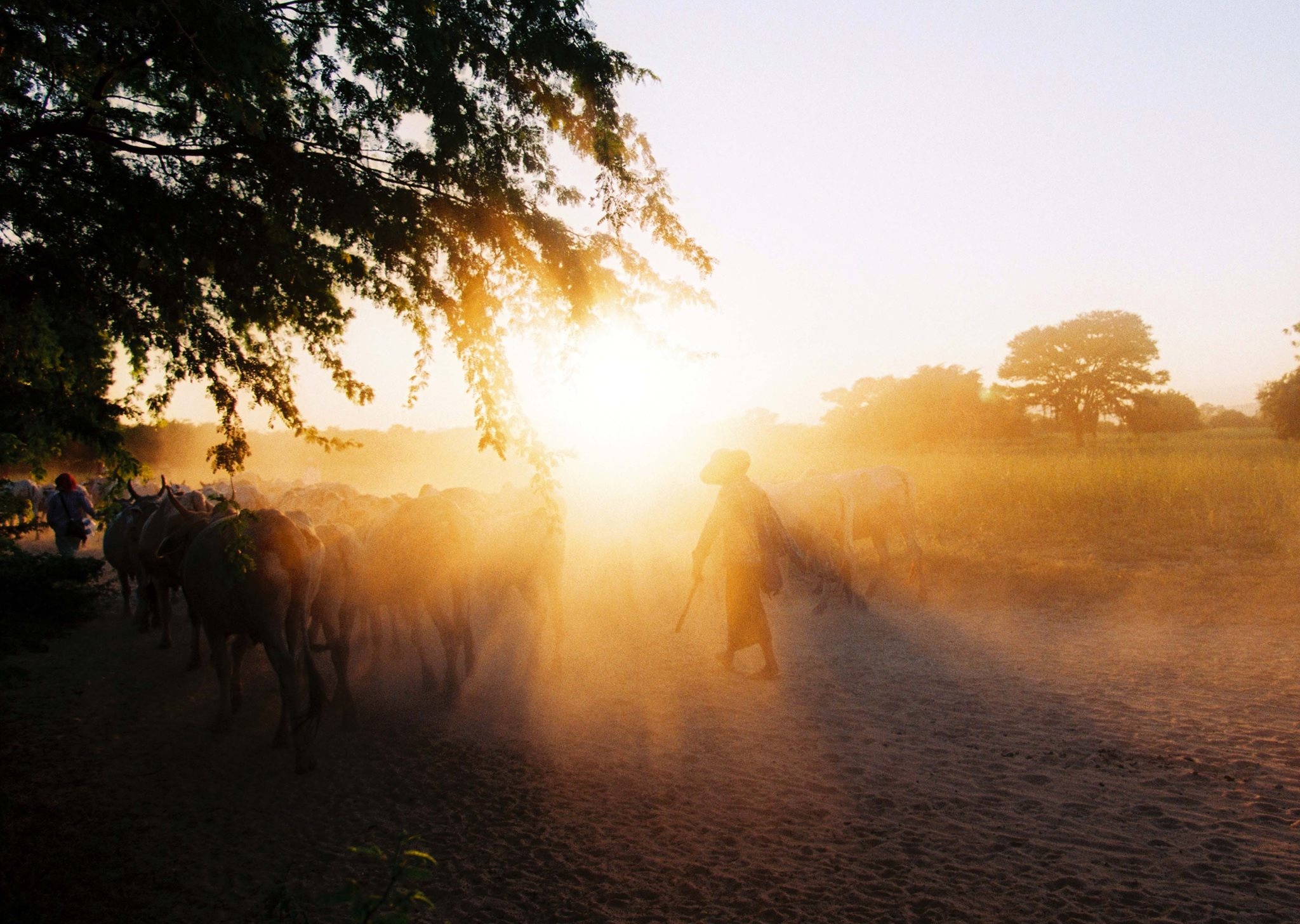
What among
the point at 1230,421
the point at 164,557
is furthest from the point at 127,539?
the point at 1230,421

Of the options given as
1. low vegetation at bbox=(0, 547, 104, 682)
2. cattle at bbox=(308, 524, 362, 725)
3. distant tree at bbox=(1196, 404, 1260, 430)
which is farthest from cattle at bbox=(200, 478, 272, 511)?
distant tree at bbox=(1196, 404, 1260, 430)

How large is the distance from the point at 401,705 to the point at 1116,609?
29.1ft

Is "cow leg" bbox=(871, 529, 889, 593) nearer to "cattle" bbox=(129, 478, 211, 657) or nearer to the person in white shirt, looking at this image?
"cattle" bbox=(129, 478, 211, 657)

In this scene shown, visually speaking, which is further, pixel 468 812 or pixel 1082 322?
pixel 1082 322

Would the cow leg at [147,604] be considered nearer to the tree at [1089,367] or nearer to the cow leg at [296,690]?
the cow leg at [296,690]

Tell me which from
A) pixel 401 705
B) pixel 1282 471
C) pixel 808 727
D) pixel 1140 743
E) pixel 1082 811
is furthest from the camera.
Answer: pixel 1282 471

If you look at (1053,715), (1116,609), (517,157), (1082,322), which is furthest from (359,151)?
(1082,322)

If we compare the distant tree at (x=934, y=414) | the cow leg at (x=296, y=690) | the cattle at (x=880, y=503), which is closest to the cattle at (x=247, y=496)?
the cow leg at (x=296, y=690)

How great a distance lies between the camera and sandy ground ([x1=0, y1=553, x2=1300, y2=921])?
3.89 metres

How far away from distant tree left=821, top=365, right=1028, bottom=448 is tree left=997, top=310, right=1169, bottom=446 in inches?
71.9

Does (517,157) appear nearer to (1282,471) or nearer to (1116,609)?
(1116,609)

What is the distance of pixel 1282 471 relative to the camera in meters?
16.6

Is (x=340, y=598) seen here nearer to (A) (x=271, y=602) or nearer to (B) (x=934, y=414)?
(A) (x=271, y=602)

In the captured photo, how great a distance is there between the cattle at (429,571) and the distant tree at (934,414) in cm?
Answer: 3800
